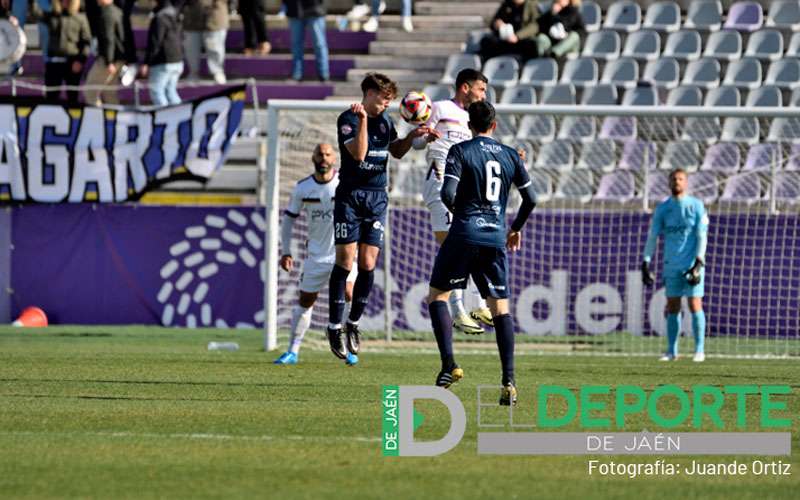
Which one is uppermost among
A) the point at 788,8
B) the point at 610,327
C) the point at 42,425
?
the point at 788,8

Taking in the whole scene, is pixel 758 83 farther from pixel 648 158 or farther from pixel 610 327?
pixel 610 327

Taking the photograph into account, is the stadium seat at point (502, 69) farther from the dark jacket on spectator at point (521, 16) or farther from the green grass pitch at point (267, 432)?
the green grass pitch at point (267, 432)

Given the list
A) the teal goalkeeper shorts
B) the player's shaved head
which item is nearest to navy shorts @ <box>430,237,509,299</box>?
the player's shaved head

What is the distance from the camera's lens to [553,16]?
23828 mm

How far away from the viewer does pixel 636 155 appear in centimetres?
2108

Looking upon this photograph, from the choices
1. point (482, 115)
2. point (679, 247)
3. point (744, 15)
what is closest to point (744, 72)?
point (744, 15)

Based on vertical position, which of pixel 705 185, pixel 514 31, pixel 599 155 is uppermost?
pixel 514 31

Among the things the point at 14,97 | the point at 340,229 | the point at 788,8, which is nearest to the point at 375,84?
the point at 340,229

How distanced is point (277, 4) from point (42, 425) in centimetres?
1943

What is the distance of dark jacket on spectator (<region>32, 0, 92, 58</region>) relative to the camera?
23.9 metres

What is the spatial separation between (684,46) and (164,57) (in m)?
7.95

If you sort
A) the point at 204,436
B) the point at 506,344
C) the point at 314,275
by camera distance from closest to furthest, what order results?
the point at 204,436 < the point at 506,344 < the point at 314,275

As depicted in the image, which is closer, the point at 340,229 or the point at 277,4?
the point at 340,229

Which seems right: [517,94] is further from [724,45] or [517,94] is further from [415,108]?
[415,108]
